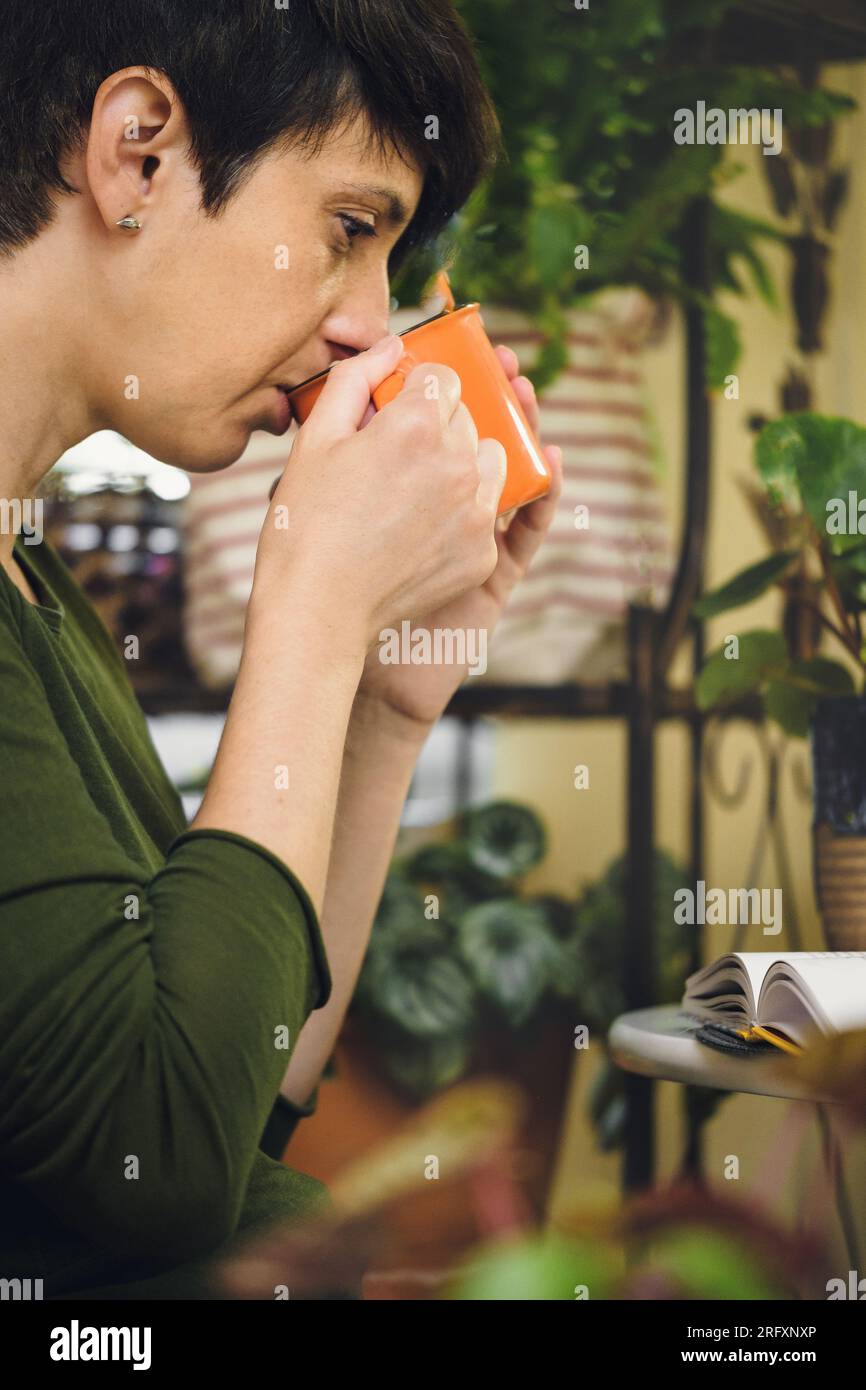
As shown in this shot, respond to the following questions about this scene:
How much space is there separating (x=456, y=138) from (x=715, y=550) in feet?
3.57

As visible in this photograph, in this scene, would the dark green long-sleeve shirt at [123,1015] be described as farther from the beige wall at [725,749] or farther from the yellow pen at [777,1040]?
the beige wall at [725,749]

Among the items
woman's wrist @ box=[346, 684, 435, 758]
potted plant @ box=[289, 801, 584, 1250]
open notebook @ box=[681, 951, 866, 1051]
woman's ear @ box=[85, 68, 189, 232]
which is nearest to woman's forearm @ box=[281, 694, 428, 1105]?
woman's wrist @ box=[346, 684, 435, 758]

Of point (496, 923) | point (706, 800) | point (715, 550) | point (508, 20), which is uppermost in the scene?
point (508, 20)

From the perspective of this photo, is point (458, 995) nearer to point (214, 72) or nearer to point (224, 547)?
point (224, 547)

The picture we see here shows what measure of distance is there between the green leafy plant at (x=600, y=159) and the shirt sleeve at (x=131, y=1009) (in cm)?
94

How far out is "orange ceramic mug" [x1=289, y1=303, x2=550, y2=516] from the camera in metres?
0.72

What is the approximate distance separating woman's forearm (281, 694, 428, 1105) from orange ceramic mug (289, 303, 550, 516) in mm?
181

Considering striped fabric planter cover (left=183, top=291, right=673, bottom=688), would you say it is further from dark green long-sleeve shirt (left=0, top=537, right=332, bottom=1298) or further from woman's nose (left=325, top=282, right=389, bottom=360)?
dark green long-sleeve shirt (left=0, top=537, right=332, bottom=1298)

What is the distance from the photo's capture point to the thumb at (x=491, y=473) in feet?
2.25

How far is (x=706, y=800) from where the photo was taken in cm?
167
